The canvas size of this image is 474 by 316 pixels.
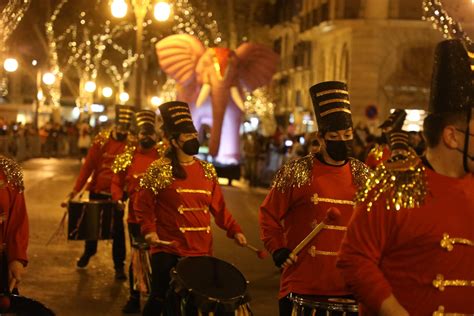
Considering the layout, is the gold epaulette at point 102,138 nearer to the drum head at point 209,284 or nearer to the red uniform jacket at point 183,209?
the red uniform jacket at point 183,209

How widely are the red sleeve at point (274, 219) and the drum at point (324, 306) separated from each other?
15.9 inches

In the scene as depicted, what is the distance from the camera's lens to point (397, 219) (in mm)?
4543

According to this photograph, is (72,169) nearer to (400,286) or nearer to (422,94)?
(422,94)

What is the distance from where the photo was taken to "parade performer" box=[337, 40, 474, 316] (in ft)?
14.8

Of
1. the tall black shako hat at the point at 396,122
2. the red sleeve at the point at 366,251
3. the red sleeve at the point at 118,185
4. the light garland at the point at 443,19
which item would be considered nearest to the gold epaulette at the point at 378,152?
the tall black shako hat at the point at 396,122

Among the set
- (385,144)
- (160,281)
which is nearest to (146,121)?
(385,144)

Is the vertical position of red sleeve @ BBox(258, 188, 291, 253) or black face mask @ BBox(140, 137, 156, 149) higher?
black face mask @ BBox(140, 137, 156, 149)

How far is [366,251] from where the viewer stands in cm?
452

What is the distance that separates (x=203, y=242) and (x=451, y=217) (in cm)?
399

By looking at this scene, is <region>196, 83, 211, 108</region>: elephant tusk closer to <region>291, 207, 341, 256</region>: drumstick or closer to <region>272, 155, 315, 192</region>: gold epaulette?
<region>272, 155, 315, 192</region>: gold epaulette

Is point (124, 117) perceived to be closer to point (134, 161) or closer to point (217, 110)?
point (134, 161)

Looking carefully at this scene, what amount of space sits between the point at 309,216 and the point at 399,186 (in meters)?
2.33

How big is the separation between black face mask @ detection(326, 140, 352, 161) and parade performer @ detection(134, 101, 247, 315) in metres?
1.49

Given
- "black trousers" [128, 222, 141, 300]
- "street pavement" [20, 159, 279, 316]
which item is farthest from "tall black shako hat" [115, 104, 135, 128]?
"black trousers" [128, 222, 141, 300]
